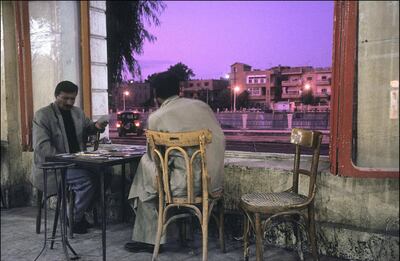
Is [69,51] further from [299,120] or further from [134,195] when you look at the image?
[299,120]

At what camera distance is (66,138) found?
4.12 m

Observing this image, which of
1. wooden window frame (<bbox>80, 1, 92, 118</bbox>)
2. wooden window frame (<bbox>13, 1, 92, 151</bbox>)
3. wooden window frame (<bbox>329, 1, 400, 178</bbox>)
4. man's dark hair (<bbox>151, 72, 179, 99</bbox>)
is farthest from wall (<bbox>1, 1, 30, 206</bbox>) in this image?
wooden window frame (<bbox>329, 1, 400, 178</bbox>)

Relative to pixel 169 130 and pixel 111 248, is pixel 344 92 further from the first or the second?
pixel 111 248

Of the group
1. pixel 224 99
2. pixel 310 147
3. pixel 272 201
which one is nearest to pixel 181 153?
pixel 272 201

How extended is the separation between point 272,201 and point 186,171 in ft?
2.20

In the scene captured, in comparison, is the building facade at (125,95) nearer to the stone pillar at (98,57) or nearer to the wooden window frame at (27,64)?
the stone pillar at (98,57)

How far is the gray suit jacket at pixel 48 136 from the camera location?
3.89 meters

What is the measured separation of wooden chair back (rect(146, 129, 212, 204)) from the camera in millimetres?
2844

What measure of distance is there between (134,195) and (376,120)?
2.03 m

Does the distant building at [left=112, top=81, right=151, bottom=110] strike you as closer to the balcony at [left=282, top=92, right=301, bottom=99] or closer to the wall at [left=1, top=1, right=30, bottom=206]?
the wall at [left=1, top=1, right=30, bottom=206]

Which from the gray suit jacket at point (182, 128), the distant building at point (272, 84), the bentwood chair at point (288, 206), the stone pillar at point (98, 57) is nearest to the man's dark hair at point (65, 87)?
the stone pillar at point (98, 57)

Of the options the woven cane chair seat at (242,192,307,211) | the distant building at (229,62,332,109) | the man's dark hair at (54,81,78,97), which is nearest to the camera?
the woven cane chair seat at (242,192,307,211)

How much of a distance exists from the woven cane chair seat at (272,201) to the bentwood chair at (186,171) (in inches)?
12.0

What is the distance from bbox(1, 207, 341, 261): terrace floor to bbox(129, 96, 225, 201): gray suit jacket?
63cm
